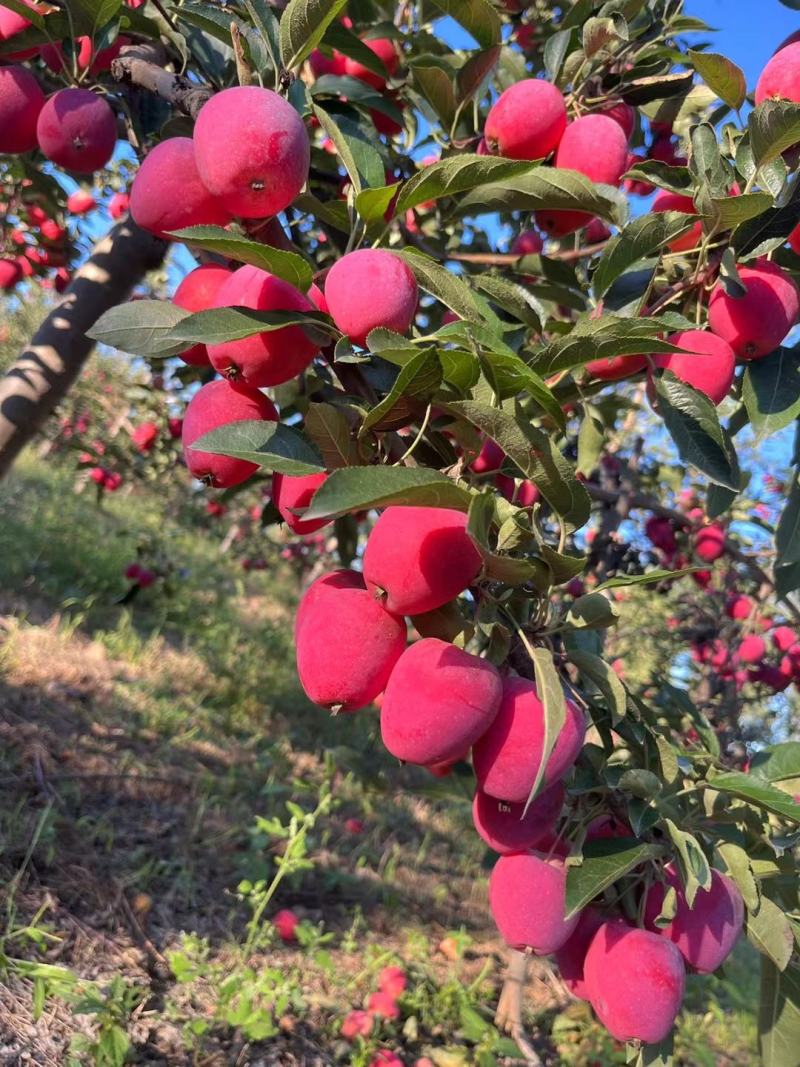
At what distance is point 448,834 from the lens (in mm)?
3156

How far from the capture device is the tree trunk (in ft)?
4.56

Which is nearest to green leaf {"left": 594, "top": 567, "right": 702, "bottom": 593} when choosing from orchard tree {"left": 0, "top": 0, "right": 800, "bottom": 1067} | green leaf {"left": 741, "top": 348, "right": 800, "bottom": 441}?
orchard tree {"left": 0, "top": 0, "right": 800, "bottom": 1067}

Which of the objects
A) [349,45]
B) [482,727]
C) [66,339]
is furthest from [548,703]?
[66,339]

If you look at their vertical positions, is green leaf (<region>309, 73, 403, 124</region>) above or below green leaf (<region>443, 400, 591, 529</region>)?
above

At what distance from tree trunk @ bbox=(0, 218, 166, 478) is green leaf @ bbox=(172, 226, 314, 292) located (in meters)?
0.86

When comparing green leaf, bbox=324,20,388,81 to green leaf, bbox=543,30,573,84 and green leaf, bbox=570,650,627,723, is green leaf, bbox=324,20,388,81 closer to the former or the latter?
green leaf, bbox=543,30,573,84

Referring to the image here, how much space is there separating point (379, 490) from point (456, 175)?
333 millimetres

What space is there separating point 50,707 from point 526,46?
2384mm

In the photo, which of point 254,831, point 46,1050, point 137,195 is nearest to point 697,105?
point 137,195

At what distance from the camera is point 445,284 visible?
618 millimetres

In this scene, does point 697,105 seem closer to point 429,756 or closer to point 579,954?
point 429,756

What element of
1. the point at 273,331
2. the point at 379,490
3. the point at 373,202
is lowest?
the point at 379,490

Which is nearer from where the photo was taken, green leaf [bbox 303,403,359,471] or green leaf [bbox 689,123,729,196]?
green leaf [bbox 303,403,359,471]

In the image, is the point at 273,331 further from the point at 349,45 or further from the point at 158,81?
the point at 349,45
